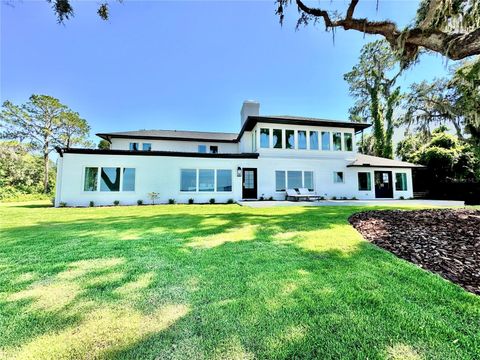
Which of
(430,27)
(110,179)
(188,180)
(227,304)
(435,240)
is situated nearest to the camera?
(227,304)

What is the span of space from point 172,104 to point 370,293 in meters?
26.3

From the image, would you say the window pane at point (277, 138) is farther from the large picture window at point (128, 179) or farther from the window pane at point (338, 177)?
the large picture window at point (128, 179)

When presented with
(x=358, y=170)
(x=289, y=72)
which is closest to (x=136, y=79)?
(x=289, y=72)

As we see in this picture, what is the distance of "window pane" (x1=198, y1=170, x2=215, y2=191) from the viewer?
13703mm

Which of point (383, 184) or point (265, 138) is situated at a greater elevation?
point (265, 138)

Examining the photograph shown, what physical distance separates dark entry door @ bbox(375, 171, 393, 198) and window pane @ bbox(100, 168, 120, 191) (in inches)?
664

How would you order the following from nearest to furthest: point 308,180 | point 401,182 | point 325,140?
point 308,180 < point 325,140 < point 401,182

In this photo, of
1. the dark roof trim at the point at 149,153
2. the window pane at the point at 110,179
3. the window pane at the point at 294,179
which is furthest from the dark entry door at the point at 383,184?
the window pane at the point at 110,179

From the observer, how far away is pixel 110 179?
496 inches

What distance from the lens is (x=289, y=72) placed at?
17.4 m

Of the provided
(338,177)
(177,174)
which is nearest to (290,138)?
(338,177)

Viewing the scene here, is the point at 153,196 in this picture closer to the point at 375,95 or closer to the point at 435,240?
the point at 435,240

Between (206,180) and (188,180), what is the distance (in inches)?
41.3

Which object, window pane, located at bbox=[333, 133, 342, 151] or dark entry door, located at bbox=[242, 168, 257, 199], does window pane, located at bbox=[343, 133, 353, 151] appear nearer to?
window pane, located at bbox=[333, 133, 342, 151]
